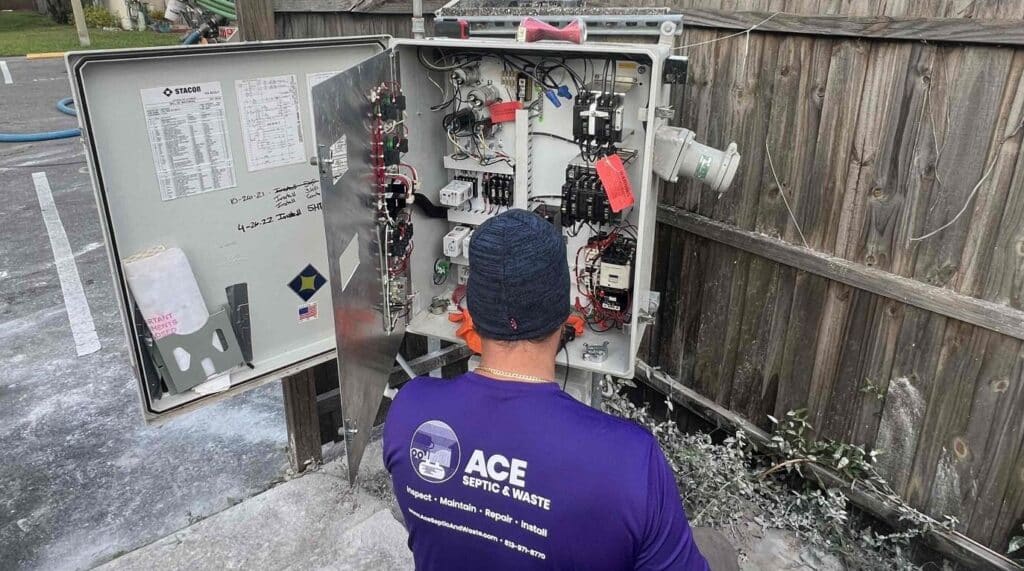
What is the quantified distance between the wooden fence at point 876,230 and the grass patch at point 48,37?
1537cm

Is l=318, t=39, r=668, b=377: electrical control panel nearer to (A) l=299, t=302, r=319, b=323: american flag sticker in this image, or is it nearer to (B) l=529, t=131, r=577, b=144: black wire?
(B) l=529, t=131, r=577, b=144: black wire

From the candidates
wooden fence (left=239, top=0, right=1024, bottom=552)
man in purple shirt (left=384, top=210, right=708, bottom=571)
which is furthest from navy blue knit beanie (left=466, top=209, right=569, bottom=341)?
wooden fence (left=239, top=0, right=1024, bottom=552)

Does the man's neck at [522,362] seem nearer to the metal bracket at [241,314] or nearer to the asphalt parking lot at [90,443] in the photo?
the metal bracket at [241,314]

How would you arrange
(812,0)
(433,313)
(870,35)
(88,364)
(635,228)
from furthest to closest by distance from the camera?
1. (88,364)
2. (433,313)
3. (635,228)
4. (812,0)
5. (870,35)

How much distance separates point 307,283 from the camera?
2785 millimetres

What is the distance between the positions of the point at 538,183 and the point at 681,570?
190 cm

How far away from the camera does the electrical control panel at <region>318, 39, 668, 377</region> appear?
2.56m

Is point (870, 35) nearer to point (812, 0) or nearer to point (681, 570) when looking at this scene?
point (812, 0)

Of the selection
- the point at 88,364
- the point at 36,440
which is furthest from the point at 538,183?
the point at 88,364

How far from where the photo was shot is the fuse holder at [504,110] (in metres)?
2.82

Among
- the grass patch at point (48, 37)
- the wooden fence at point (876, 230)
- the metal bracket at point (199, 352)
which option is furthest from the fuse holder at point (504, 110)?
the grass patch at point (48, 37)

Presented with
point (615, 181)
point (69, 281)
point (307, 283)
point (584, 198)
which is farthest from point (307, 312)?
point (69, 281)

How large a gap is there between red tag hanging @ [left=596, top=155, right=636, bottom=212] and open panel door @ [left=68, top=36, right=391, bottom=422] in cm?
101

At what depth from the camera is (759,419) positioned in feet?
10.9
